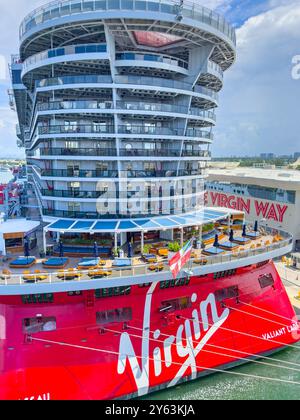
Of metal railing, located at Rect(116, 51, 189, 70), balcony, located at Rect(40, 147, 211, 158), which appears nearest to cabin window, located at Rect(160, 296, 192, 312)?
balcony, located at Rect(40, 147, 211, 158)

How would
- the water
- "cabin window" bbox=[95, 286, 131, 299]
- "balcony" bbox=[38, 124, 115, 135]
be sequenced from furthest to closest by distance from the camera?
1. "balcony" bbox=[38, 124, 115, 135]
2. the water
3. "cabin window" bbox=[95, 286, 131, 299]

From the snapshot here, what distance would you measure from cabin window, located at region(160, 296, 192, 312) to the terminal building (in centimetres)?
2051

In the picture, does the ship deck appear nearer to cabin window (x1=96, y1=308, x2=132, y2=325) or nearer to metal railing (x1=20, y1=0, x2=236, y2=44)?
cabin window (x1=96, y1=308, x2=132, y2=325)

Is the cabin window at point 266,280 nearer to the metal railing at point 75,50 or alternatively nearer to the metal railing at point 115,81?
the metal railing at point 115,81

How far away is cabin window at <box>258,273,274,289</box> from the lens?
19.1 meters

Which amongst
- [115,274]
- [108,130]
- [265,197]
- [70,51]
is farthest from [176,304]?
[265,197]

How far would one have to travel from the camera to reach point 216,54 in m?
23.7

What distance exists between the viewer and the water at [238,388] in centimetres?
1511

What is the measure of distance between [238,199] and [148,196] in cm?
2910

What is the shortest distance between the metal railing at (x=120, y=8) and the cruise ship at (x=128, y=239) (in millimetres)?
75

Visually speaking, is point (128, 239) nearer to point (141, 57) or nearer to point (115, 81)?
point (115, 81)
